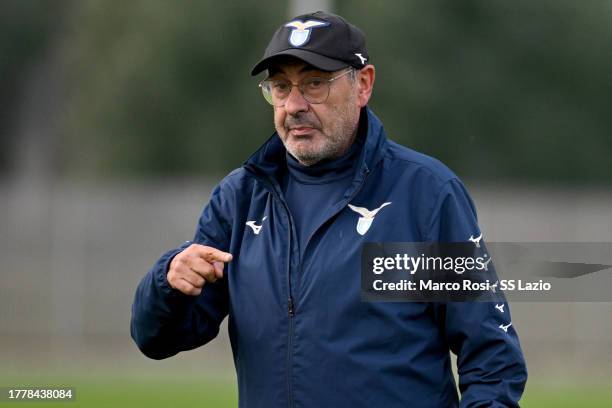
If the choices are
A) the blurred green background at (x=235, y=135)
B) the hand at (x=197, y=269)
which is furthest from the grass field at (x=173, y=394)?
the hand at (x=197, y=269)

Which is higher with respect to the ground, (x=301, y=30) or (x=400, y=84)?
(x=400, y=84)

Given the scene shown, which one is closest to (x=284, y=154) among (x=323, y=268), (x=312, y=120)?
(x=312, y=120)

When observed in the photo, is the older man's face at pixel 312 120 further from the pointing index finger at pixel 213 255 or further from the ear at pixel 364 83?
the pointing index finger at pixel 213 255

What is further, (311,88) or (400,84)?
(400,84)

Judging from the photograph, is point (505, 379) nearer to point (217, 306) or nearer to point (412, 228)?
point (412, 228)

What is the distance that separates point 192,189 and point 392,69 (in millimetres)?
7015

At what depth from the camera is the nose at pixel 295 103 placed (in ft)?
14.4

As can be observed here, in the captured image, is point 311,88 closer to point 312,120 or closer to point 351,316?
point 312,120

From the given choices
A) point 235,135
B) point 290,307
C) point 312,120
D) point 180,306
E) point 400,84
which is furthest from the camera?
point 235,135

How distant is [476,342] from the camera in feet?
13.4

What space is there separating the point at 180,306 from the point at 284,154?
0.69 meters

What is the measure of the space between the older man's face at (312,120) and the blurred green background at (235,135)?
12.5m

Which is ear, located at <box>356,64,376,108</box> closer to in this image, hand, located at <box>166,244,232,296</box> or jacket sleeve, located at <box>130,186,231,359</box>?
jacket sleeve, located at <box>130,186,231,359</box>

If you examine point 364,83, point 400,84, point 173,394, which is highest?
point 400,84
